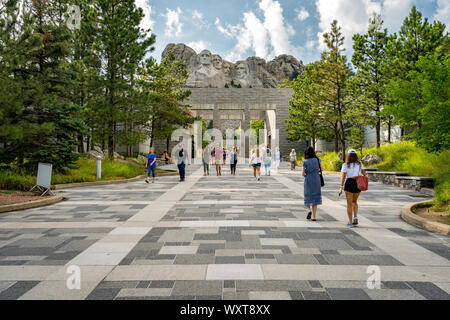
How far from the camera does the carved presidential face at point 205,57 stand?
4592 inches

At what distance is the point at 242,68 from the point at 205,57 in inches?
588

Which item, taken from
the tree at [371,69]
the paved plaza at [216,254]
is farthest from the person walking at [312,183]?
the tree at [371,69]

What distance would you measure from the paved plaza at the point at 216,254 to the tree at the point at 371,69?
15.1 meters

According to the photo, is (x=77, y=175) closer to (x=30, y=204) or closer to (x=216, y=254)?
(x=30, y=204)

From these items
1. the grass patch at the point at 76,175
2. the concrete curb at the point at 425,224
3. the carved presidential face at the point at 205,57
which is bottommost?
the concrete curb at the point at 425,224

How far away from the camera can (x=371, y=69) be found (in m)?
21.7

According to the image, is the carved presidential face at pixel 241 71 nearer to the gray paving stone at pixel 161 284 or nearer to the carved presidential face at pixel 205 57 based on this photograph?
the carved presidential face at pixel 205 57

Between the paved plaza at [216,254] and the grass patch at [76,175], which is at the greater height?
the grass patch at [76,175]

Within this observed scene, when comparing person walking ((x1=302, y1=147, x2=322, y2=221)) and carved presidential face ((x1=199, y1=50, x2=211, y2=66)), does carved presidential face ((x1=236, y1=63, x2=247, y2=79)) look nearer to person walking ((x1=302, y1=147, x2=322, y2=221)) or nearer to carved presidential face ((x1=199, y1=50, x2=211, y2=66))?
carved presidential face ((x1=199, y1=50, x2=211, y2=66))

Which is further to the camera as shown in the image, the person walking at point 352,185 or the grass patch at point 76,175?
the grass patch at point 76,175

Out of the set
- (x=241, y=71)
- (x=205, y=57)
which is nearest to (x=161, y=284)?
(x=205, y=57)
